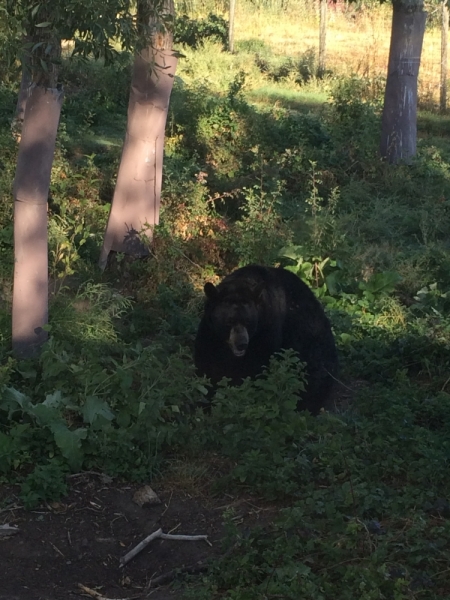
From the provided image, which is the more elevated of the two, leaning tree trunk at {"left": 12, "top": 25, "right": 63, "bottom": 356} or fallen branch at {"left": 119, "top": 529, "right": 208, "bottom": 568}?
leaning tree trunk at {"left": 12, "top": 25, "right": 63, "bottom": 356}

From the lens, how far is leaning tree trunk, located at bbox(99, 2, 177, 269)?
10.6 m

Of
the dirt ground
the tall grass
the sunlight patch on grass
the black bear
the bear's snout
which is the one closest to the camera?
Result: the dirt ground

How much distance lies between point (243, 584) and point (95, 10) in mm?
3521

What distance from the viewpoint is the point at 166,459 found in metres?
6.21

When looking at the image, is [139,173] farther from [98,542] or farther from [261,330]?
[98,542]

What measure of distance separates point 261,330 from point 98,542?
110 inches

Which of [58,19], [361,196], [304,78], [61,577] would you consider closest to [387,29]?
[304,78]

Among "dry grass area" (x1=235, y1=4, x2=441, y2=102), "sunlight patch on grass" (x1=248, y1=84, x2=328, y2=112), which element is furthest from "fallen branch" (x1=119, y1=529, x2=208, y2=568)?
"dry grass area" (x1=235, y1=4, x2=441, y2=102)

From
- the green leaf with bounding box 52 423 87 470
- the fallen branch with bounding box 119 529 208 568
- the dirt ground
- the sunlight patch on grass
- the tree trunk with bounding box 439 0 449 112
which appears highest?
the tree trunk with bounding box 439 0 449 112

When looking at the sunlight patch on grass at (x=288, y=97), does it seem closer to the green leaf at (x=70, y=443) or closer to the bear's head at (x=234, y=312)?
the bear's head at (x=234, y=312)

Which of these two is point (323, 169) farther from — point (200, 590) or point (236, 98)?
point (200, 590)

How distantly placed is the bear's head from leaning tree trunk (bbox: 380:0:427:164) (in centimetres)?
932

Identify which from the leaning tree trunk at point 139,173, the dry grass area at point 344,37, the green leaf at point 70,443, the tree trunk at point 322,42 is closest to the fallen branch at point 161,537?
the green leaf at point 70,443

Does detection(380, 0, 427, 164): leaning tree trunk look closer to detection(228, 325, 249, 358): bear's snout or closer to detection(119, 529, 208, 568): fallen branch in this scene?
detection(228, 325, 249, 358): bear's snout
